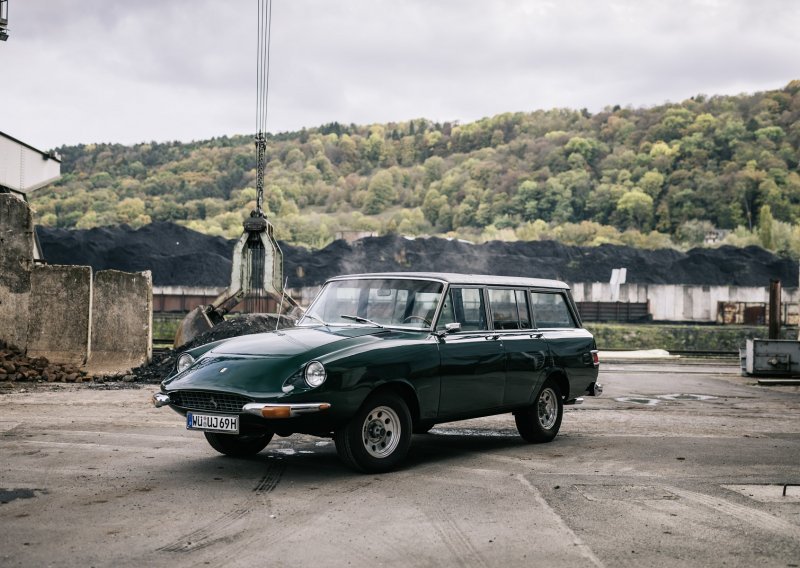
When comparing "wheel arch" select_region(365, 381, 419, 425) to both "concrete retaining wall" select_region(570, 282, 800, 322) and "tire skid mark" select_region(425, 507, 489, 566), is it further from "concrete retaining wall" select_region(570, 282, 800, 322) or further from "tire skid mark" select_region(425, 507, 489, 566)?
"concrete retaining wall" select_region(570, 282, 800, 322)

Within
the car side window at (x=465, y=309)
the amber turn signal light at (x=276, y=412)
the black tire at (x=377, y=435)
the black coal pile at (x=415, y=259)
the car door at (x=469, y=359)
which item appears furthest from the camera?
the black coal pile at (x=415, y=259)

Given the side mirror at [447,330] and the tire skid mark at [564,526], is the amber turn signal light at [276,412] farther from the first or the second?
the tire skid mark at [564,526]

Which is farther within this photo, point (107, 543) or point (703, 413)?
point (703, 413)

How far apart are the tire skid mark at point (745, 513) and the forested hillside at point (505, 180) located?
303 feet

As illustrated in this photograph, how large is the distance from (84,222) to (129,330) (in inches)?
3746

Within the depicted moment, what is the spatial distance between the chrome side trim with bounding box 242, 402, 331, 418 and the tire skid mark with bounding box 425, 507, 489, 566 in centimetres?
135

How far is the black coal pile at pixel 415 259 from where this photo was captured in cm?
6191

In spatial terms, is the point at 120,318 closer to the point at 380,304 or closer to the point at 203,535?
the point at 380,304

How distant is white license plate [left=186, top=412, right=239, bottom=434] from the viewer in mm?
7383

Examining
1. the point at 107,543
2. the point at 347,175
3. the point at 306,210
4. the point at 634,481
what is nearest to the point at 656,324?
the point at 634,481

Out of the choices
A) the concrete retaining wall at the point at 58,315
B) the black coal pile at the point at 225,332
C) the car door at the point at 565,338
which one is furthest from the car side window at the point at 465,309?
the concrete retaining wall at the point at 58,315

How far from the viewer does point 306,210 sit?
465ft

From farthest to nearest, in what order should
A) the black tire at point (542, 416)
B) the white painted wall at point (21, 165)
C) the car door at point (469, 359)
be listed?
the white painted wall at point (21, 165) → the black tire at point (542, 416) → the car door at point (469, 359)

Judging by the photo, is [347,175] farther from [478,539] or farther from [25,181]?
[478,539]
